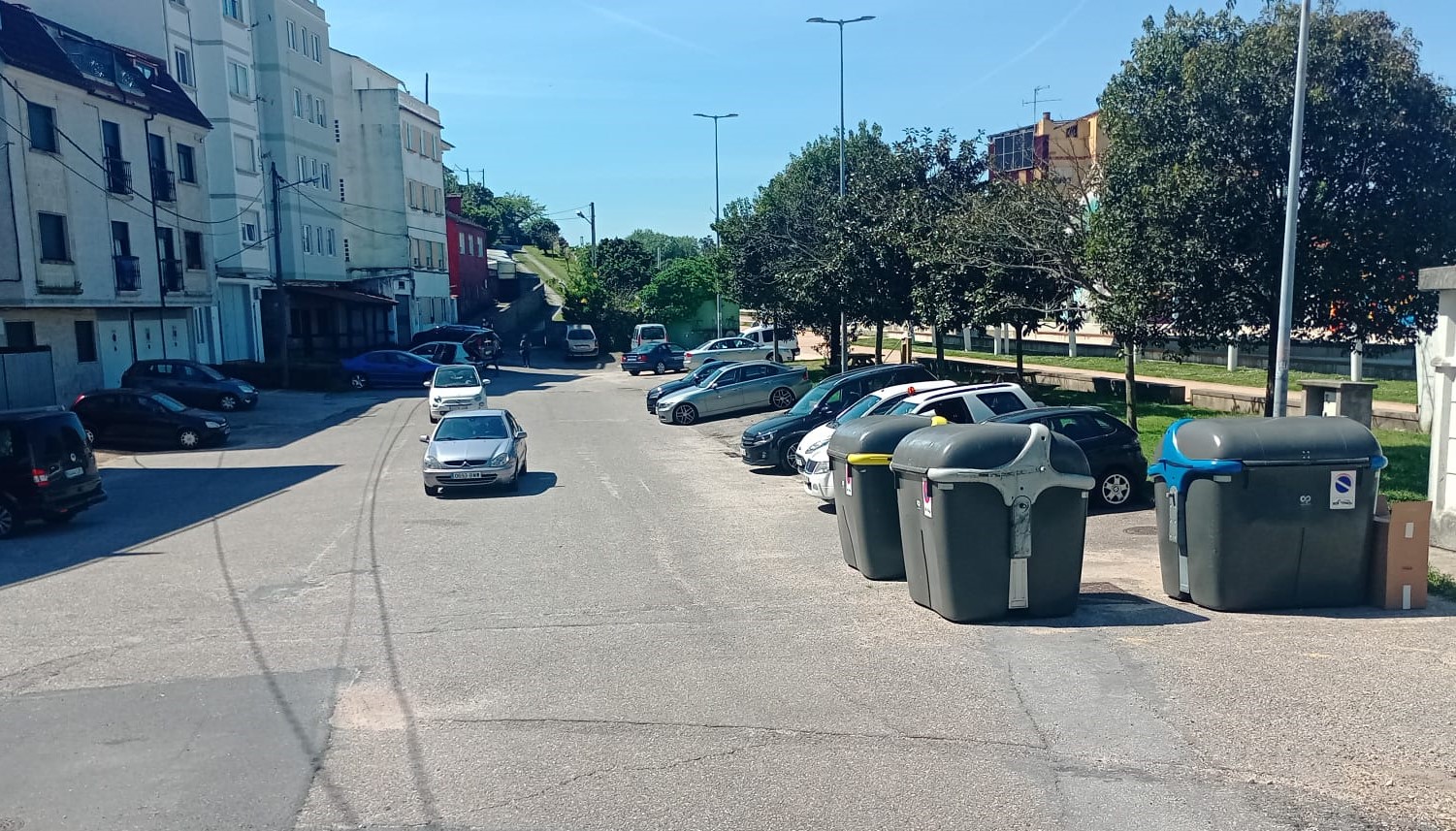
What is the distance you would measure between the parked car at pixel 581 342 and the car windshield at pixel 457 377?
23944 millimetres

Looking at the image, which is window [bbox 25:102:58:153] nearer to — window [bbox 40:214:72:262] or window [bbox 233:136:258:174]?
window [bbox 40:214:72:262]

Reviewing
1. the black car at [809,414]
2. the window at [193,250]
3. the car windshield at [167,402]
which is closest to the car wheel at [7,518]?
the car windshield at [167,402]

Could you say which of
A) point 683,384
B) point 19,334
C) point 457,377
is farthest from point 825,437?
point 19,334

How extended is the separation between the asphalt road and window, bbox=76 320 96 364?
768 inches

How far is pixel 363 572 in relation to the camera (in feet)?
39.3

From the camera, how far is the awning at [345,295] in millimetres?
43969

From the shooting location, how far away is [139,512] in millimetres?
16797

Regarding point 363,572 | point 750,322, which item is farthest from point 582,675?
point 750,322

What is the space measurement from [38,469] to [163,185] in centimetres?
2187

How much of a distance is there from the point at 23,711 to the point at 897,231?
2232 centimetres

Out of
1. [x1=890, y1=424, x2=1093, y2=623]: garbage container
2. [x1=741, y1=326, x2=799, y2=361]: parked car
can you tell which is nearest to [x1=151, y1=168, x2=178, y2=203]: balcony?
[x1=741, y1=326, x2=799, y2=361]: parked car

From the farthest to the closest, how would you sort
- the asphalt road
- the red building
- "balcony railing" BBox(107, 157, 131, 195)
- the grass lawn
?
the red building
"balcony railing" BBox(107, 157, 131, 195)
the grass lawn
the asphalt road

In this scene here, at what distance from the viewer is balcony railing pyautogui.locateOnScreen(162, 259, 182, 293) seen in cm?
3334

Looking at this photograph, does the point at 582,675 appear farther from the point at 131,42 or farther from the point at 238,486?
the point at 131,42
